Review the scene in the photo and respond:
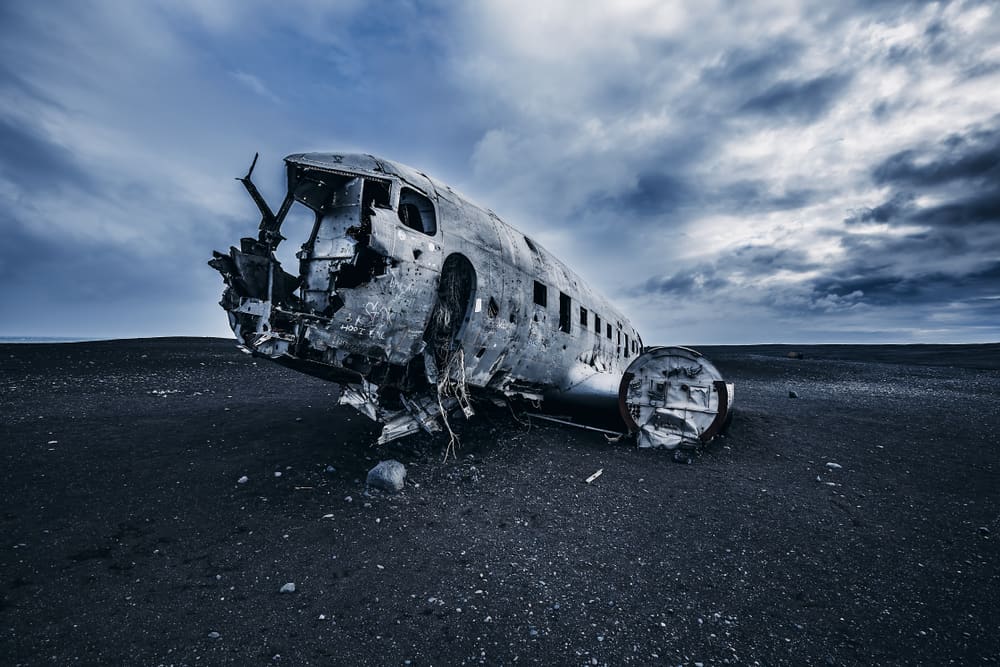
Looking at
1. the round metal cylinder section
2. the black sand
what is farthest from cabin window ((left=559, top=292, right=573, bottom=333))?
the black sand

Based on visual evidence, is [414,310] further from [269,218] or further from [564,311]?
[564,311]

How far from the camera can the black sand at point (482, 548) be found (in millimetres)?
3238

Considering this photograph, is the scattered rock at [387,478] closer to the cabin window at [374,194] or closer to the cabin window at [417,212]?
the cabin window at [417,212]

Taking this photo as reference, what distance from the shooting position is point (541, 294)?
28.6 feet

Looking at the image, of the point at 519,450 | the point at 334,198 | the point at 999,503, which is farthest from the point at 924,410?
the point at 334,198

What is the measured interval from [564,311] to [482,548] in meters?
6.11

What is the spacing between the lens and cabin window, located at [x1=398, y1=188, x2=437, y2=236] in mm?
6473

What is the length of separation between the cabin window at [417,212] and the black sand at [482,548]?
4050 millimetres

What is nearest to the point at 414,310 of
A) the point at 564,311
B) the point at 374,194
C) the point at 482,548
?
the point at 374,194

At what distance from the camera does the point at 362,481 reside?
6.14 metres

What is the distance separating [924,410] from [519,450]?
16.1 metres

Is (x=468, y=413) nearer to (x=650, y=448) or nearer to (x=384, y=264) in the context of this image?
(x=384, y=264)

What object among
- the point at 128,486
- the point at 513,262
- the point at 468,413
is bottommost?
the point at 128,486

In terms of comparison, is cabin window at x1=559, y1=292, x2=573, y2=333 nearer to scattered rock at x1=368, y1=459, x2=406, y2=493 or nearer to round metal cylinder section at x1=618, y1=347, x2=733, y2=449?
round metal cylinder section at x1=618, y1=347, x2=733, y2=449
